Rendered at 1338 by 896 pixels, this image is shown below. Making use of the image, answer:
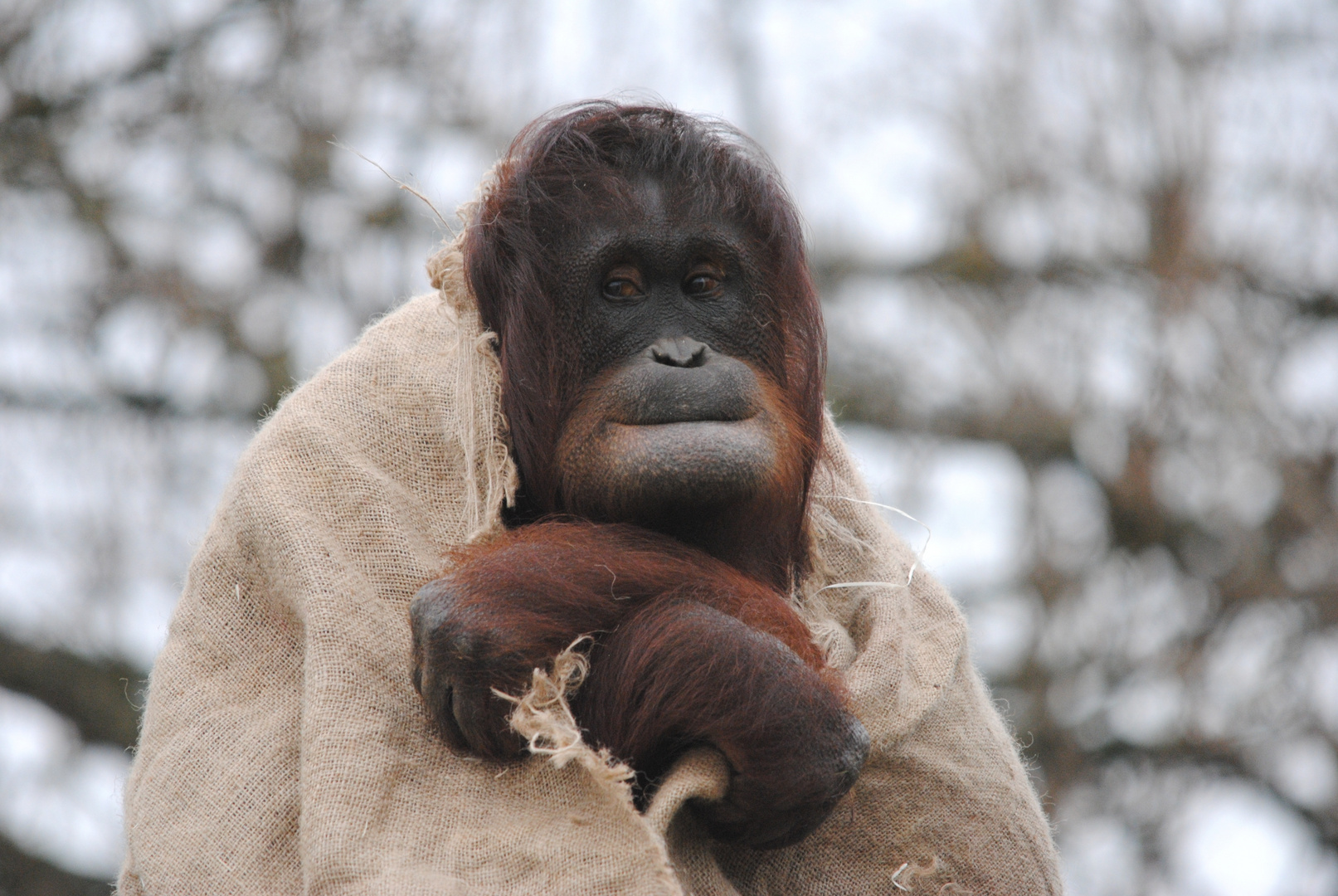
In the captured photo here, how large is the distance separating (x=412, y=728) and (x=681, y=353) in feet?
2.16

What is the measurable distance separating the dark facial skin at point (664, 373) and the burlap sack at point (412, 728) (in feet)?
0.55

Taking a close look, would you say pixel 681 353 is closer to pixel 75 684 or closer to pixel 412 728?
pixel 412 728

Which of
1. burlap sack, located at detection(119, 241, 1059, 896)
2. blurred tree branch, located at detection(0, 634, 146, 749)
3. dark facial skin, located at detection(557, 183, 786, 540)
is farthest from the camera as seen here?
blurred tree branch, located at detection(0, 634, 146, 749)

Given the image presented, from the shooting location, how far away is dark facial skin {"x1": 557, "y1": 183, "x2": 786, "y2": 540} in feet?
6.82

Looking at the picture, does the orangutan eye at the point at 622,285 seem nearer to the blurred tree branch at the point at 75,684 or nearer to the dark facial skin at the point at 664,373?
the dark facial skin at the point at 664,373

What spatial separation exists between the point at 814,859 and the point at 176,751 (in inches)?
36.4

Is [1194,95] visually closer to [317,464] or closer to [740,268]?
[740,268]

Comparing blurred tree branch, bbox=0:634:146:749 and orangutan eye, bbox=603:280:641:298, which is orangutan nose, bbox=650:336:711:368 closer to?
orangutan eye, bbox=603:280:641:298

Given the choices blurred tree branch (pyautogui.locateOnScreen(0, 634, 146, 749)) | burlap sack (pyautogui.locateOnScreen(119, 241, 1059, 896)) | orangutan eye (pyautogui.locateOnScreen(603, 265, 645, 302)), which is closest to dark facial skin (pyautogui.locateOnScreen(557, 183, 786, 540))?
orangutan eye (pyautogui.locateOnScreen(603, 265, 645, 302))

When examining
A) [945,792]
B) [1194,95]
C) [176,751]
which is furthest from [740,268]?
[1194,95]

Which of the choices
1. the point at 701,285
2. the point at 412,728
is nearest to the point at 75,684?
the point at 412,728

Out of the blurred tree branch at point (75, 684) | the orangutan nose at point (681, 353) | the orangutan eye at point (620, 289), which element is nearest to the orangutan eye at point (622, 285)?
the orangutan eye at point (620, 289)

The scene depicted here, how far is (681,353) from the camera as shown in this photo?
2170 millimetres

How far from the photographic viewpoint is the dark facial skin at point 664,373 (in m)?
2.08
